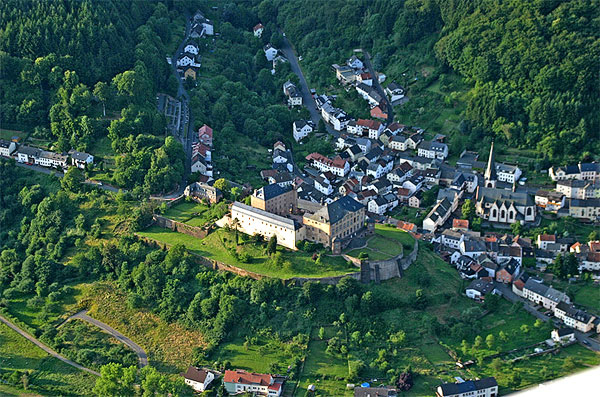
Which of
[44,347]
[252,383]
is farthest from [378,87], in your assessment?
[44,347]

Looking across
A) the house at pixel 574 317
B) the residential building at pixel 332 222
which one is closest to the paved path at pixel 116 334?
the residential building at pixel 332 222

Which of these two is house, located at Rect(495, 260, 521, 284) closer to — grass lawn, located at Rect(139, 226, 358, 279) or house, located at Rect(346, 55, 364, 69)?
grass lawn, located at Rect(139, 226, 358, 279)

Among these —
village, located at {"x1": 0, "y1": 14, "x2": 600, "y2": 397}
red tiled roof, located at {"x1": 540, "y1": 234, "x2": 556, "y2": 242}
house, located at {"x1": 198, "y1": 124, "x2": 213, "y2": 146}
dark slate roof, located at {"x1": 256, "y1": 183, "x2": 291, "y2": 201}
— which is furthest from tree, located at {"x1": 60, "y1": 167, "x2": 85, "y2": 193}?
red tiled roof, located at {"x1": 540, "y1": 234, "x2": 556, "y2": 242}

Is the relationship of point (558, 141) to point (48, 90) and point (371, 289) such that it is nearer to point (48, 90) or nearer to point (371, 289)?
point (371, 289)

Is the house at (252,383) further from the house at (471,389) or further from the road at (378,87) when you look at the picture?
the road at (378,87)

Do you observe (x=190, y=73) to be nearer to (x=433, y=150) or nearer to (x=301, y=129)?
(x=301, y=129)

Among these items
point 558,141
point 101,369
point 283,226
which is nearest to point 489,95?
point 558,141
